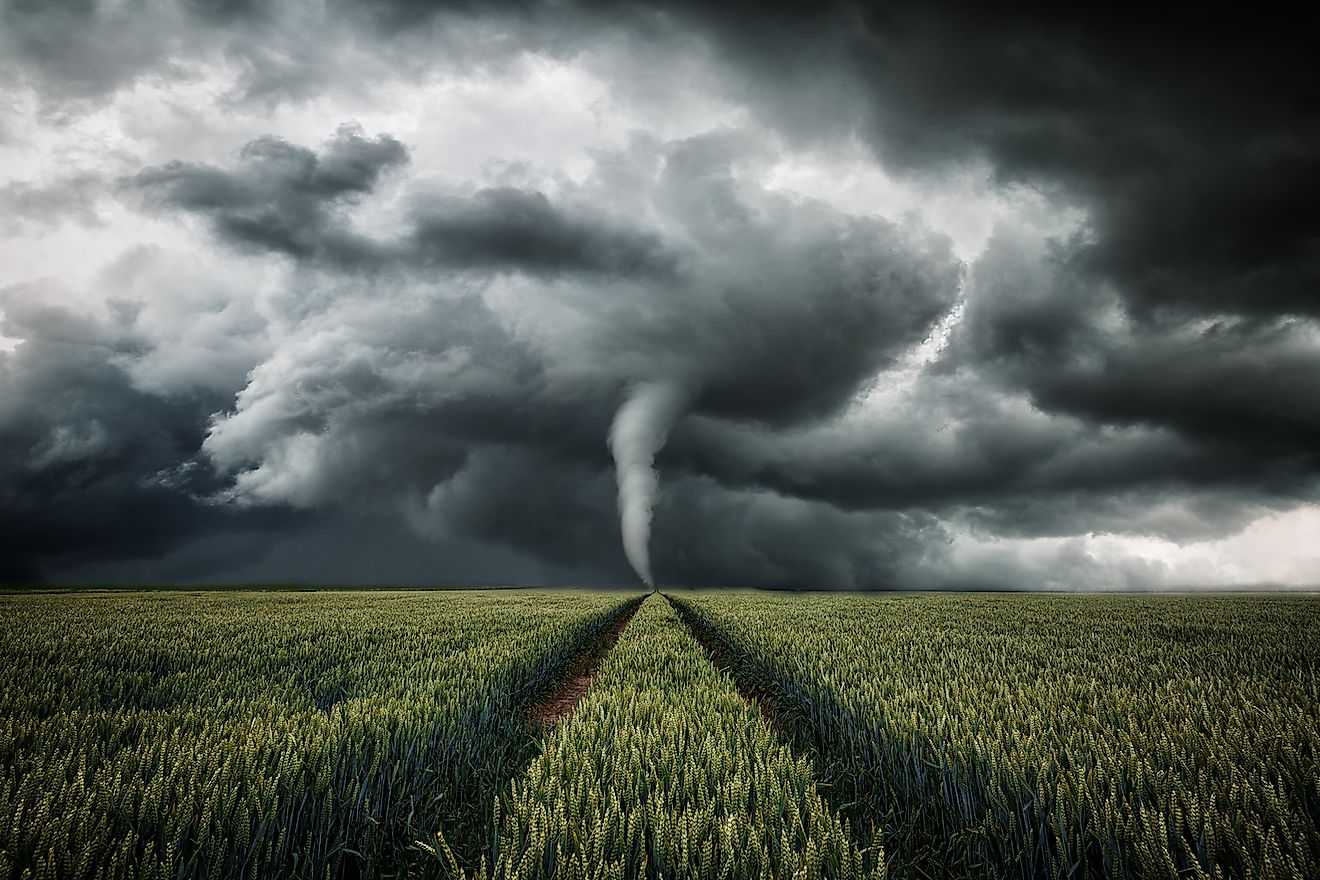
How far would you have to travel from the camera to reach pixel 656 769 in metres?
4.14

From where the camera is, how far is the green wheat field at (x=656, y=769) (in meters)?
2.92

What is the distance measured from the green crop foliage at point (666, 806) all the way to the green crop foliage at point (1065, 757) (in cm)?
79

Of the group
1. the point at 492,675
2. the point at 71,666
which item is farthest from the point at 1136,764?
the point at 71,666

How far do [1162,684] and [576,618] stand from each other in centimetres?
1626

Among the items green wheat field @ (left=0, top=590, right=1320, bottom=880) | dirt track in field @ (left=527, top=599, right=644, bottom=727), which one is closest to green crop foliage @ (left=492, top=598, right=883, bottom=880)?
green wheat field @ (left=0, top=590, right=1320, bottom=880)

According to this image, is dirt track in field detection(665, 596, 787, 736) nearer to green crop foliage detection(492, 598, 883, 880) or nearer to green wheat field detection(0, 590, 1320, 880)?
green wheat field detection(0, 590, 1320, 880)

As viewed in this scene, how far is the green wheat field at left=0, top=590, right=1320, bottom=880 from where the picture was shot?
9.57 feet

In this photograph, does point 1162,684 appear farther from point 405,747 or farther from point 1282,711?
point 405,747

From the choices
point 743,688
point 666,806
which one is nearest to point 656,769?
point 666,806

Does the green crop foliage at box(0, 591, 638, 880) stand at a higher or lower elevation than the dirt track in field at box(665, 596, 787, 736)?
higher

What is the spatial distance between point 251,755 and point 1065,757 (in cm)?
621

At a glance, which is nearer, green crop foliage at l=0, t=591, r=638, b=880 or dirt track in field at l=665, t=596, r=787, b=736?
green crop foliage at l=0, t=591, r=638, b=880

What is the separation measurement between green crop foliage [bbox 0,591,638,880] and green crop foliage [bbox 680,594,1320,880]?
3.54 m

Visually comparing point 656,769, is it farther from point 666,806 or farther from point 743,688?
point 743,688
